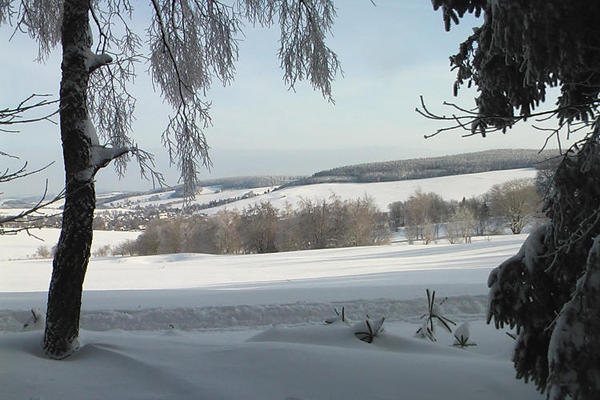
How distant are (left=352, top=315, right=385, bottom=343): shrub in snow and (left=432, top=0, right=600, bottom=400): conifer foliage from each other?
6.26ft

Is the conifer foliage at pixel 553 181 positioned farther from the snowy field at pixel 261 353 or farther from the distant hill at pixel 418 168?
the distant hill at pixel 418 168

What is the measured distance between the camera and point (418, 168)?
3688 inches

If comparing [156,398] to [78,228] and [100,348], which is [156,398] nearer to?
[100,348]

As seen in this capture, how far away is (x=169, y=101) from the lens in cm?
648

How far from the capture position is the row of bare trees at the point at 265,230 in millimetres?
36938

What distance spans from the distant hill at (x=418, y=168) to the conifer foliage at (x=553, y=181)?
75150 mm

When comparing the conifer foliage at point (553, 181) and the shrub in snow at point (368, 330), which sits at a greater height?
the conifer foliage at point (553, 181)

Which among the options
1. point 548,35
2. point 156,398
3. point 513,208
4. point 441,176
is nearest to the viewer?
point 548,35

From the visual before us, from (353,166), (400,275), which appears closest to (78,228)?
(400,275)

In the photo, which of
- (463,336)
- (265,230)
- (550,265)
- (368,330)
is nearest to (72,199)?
(368,330)

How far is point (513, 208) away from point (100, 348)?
34.2m

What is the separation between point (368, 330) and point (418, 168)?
92.2 meters

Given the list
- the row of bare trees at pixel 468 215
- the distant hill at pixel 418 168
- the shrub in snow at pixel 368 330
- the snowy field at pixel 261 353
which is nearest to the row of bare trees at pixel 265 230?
the row of bare trees at pixel 468 215

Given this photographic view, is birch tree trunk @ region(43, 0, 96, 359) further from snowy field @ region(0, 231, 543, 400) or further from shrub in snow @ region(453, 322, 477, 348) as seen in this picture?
shrub in snow @ region(453, 322, 477, 348)
